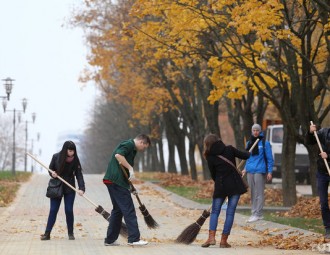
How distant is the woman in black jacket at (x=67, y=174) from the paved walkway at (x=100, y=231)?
303 millimetres

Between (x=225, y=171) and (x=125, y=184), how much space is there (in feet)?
4.84

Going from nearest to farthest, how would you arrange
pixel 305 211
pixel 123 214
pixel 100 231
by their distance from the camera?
pixel 123 214 → pixel 100 231 → pixel 305 211

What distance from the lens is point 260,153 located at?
19.0m

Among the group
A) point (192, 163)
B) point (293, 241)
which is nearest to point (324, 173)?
point (293, 241)

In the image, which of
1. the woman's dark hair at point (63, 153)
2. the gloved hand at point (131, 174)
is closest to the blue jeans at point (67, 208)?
the woman's dark hair at point (63, 153)

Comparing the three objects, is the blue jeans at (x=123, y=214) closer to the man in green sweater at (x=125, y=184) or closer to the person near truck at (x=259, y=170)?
the man in green sweater at (x=125, y=184)

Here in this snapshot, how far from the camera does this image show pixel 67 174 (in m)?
15.0

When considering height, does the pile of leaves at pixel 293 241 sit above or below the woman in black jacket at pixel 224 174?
below

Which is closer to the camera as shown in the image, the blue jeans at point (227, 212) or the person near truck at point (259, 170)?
the blue jeans at point (227, 212)

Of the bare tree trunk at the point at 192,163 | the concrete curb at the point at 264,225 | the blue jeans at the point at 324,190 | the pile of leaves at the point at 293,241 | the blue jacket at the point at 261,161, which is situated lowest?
the pile of leaves at the point at 293,241

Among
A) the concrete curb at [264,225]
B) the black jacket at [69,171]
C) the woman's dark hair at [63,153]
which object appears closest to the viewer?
the woman's dark hair at [63,153]

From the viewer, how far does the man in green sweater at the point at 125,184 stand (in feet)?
44.9

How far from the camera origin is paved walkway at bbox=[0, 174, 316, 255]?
43.1 feet

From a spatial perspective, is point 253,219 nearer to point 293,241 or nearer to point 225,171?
point 293,241
